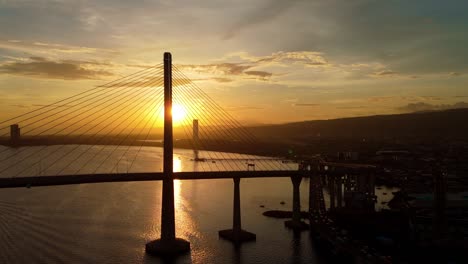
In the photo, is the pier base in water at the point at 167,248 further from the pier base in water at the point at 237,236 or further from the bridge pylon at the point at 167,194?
the pier base in water at the point at 237,236

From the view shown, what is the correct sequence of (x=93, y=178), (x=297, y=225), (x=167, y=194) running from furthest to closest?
(x=297, y=225), (x=93, y=178), (x=167, y=194)

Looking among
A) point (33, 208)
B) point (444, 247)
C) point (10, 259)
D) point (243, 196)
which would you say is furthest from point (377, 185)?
point (10, 259)

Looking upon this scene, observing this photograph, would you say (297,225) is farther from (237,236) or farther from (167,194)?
(167,194)

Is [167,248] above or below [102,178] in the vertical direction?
below

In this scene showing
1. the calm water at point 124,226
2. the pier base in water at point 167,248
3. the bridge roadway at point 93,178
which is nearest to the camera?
the bridge roadway at point 93,178

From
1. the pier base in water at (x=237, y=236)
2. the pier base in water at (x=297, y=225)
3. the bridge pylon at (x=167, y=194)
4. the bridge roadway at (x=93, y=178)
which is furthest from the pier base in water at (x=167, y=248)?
the pier base in water at (x=297, y=225)

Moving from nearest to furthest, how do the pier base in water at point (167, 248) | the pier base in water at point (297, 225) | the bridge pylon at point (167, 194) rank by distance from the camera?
the pier base in water at point (167, 248), the bridge pylon at point (167, 194), the pier base in water at point (297, 225)

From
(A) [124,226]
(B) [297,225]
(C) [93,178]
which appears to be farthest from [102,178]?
(B) [297,225]

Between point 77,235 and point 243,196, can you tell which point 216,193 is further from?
point 77,235

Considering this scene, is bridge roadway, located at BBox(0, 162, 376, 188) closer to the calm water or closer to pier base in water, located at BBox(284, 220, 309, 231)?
the calm water
